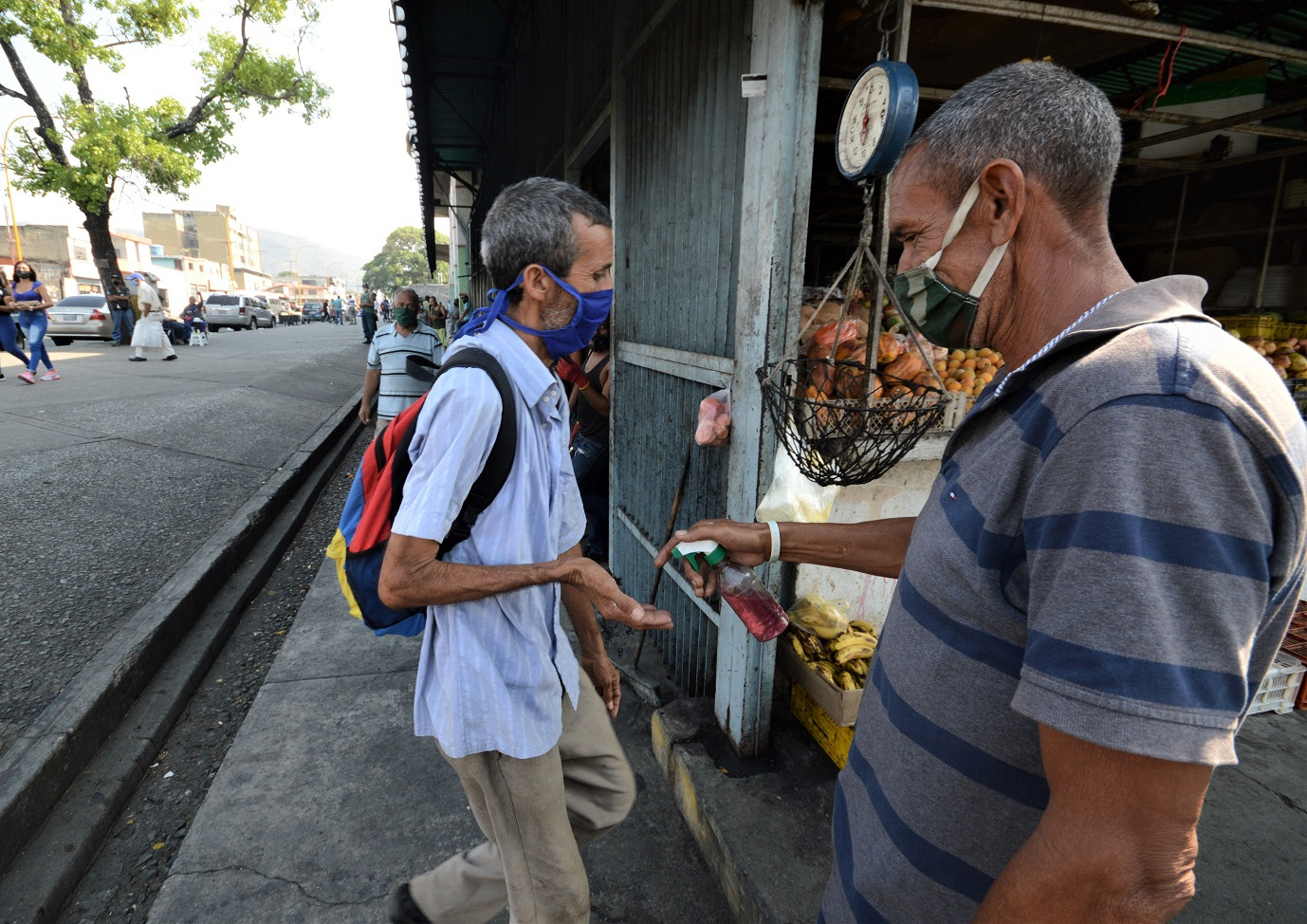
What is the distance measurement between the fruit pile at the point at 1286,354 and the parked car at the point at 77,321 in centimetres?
2415

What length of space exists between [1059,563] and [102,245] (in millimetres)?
24145

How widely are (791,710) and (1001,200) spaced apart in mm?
2650

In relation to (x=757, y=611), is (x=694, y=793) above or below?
below

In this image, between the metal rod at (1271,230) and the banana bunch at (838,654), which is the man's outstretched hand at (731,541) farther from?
the metal rod at (1271,230)

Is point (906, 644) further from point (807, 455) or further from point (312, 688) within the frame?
point (312, 688)

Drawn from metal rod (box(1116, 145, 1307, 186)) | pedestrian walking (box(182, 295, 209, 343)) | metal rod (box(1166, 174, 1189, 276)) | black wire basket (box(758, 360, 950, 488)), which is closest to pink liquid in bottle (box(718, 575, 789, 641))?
black wire basket (box(758, 360, 950, 488))

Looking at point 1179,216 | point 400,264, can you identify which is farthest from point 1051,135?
point 400,264

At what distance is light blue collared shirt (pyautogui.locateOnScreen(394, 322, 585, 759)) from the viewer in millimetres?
1509

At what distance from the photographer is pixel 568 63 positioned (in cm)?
544

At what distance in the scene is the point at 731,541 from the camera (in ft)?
5.95

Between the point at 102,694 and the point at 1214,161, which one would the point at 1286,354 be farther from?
the point at 102,694

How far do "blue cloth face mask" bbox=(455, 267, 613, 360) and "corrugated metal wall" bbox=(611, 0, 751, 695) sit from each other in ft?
3.01

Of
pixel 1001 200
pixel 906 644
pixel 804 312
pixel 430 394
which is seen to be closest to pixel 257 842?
pixel 430 394

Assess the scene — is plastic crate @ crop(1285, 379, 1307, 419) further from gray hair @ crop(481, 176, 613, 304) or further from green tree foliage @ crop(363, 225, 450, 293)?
green tree foliage @ crop(363, 225, 450, 293)
